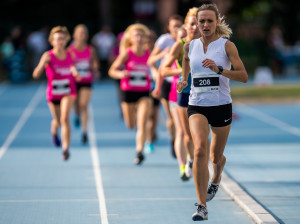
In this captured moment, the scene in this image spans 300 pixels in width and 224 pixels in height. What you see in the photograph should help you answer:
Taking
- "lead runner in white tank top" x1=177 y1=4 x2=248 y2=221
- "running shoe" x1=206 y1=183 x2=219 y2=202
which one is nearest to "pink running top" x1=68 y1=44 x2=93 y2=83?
→ "running shoe" x1=206 y1=183 x2=219 y2=202

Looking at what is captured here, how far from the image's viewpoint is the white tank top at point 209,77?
812 cm

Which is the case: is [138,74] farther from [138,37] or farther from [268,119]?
[268,119]

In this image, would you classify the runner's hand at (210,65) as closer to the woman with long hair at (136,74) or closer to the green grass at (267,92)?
the woman with long hair at (136,74)

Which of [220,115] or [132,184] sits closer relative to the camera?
[220,115]

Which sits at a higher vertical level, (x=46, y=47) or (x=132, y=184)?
(x=132, y=184)

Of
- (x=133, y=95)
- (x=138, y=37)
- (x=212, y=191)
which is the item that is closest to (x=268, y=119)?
(x=133, y=95)

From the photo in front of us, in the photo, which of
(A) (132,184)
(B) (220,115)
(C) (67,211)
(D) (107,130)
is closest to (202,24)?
(B) (220,115)

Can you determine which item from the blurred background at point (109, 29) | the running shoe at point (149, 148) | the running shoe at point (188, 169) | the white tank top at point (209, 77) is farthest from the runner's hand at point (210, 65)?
the blurred background at point (109, 29)

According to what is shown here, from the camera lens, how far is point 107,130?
18.7m

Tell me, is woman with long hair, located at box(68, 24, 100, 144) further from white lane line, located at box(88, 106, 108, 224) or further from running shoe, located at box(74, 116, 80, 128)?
running shoe, located at box(74, 116, 80, 128)

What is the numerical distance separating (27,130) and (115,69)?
6.50 m

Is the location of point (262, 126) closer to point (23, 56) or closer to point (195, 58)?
point (195, 58)

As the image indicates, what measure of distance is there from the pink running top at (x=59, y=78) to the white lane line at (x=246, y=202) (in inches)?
127

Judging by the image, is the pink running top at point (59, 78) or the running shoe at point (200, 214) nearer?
the running shoe at point (200, 214)
